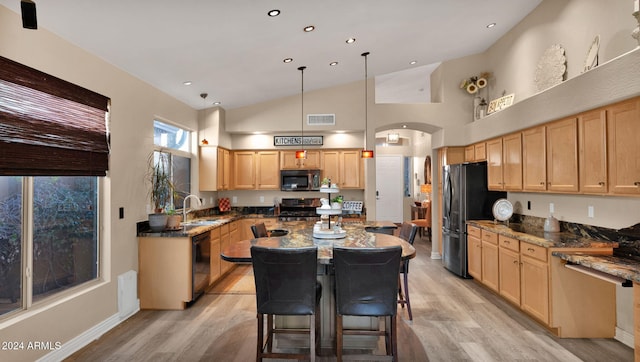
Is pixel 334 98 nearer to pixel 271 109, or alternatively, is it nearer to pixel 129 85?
pixel 271 109

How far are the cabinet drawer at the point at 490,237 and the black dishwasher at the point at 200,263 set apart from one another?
3.79 meters

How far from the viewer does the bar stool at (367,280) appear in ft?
7.40

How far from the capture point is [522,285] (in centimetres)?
362

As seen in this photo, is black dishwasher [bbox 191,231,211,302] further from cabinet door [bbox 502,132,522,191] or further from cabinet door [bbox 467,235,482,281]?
cabinet door [bbox 502,132,522,191]

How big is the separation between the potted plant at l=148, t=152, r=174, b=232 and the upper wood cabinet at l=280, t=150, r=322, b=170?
2424 mm

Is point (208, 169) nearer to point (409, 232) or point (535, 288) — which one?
point (409, 232)

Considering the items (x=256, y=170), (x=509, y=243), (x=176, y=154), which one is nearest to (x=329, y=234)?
(x=509, y=243)

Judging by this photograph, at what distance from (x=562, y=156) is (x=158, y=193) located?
473 centimetres

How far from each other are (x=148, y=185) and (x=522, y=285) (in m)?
4.56

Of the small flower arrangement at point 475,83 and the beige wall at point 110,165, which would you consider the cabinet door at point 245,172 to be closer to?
the beige wall at point 110,165

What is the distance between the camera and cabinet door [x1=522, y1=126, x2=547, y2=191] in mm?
3750

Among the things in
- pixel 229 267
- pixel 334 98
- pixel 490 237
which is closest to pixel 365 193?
pixel 334 98

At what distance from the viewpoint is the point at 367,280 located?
2305 millimetres

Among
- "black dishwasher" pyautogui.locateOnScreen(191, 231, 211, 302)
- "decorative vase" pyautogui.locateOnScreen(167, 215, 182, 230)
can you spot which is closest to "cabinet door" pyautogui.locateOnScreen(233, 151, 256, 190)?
"black dishwasher" pyautogui.locateOnScreen(191, 231, 211, 302)
